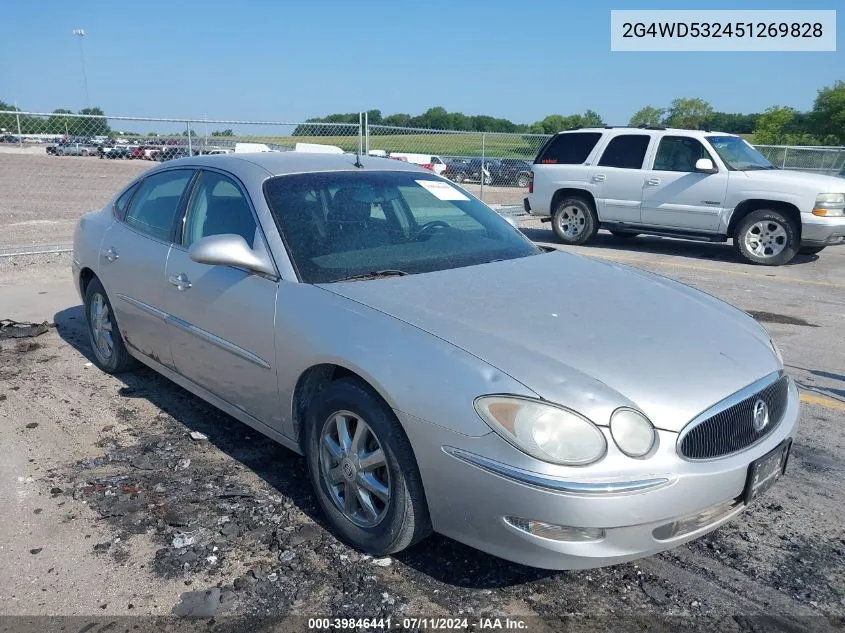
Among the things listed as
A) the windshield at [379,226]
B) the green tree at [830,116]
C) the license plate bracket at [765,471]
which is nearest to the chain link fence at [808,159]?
the windshield at [379,226]

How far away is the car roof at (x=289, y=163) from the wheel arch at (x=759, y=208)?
7.56m

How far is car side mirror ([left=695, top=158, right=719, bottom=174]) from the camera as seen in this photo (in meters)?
10.6

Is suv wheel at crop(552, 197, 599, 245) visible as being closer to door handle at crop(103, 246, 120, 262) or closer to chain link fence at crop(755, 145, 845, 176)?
door handle at crop(103, 246, 120, 262)

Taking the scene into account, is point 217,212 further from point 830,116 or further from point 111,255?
point 830,116

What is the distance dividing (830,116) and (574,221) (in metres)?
56.4

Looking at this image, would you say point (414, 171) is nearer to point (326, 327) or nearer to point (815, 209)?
point (326, 327)

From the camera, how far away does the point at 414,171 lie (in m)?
4.45

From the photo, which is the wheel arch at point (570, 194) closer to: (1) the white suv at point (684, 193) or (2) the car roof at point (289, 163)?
(1) the white suv at point (684, 193)

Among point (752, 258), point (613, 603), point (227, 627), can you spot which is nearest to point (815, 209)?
point (752, 258)

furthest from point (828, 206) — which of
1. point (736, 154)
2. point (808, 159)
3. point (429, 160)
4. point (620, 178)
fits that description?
point (808, 159)

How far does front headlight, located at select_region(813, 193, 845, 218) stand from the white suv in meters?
0.01

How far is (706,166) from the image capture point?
10570 millimetres

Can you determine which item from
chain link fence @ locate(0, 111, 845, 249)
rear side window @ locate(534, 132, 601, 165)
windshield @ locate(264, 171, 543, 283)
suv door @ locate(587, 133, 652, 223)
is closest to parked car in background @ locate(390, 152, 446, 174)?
chain link fence @ locate(0, 111, 845, 249)

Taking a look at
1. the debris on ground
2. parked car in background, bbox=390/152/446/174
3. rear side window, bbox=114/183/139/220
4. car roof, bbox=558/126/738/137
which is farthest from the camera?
parked car in background, bbox=390/152/446/174
